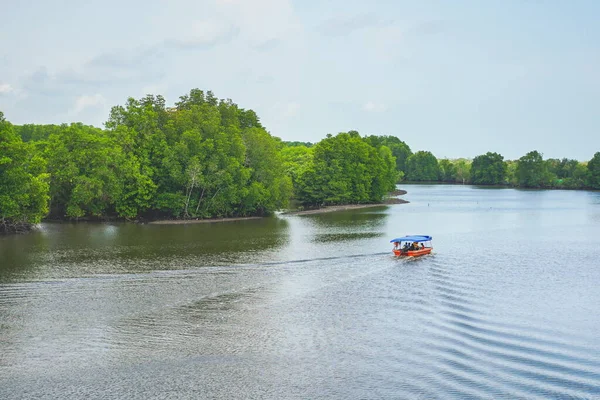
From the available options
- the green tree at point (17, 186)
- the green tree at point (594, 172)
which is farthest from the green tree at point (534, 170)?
the green tree at point (17, 186)

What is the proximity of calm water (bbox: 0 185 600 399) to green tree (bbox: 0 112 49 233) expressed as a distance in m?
6.32

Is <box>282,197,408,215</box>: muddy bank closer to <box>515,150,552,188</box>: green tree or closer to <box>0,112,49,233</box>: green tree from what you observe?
<box>0,112,49,233</box>: green tree

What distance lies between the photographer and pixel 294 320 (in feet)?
96.2

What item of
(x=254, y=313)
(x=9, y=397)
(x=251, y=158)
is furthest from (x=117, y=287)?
(x=251, y=158)

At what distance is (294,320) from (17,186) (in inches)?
1705

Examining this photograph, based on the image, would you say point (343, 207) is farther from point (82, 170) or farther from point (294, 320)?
point (294, 320)

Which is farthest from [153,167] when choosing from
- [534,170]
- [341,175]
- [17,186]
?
[534,170]

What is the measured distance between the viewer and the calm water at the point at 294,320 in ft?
70.5

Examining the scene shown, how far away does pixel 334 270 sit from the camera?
41281mm

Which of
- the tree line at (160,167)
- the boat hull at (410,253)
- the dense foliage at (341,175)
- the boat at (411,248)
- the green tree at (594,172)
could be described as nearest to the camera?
the boat hull at (410,253)

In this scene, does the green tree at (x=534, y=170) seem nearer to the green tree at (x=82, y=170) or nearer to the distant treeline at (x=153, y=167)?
the distant treeline at (x=153, y=167)

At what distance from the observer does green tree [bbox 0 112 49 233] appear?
58.5 m

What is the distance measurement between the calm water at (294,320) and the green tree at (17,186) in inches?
249

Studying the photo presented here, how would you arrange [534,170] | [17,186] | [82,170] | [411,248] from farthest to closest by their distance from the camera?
[534,170] → [82,170] → [17,186] → [411,248]
